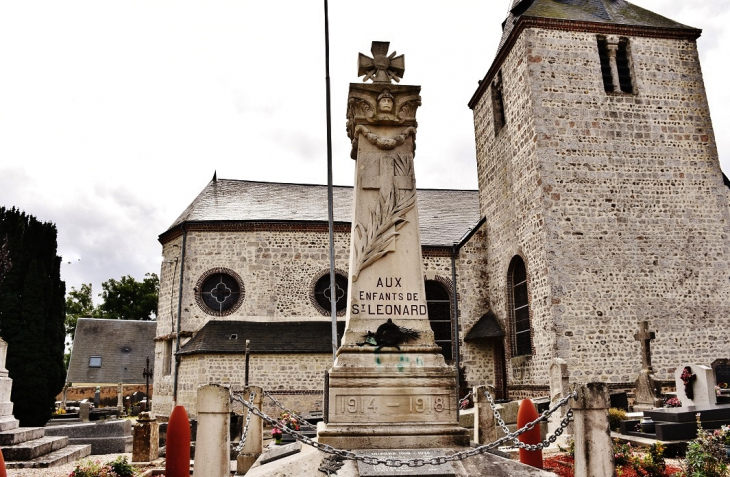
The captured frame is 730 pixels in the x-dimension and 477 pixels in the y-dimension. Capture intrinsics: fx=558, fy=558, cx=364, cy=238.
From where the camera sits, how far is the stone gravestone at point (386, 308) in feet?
17.8

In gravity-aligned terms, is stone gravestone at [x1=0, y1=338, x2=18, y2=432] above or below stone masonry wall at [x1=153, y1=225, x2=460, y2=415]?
below

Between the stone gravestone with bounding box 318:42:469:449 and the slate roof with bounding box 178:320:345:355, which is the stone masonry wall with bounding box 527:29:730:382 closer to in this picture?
the slate roof with bounding box 178:320:345:355

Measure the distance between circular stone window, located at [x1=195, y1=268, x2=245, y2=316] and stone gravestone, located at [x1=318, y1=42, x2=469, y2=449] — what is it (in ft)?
45.1

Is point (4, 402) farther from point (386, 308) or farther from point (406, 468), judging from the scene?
point (406, 468)

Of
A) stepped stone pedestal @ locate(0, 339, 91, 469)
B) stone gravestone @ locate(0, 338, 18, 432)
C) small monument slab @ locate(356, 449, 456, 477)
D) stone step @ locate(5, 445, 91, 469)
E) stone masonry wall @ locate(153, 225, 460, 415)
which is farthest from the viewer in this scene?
stone masonry wall @ locate(153, 225, 460, 415)

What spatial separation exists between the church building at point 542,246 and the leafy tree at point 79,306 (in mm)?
28670

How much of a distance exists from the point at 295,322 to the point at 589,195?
10.2 metres

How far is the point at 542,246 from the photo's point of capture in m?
15.1

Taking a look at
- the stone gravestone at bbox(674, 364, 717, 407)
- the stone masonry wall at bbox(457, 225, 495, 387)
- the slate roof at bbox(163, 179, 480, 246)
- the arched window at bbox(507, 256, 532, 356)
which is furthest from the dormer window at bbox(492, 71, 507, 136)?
the stone gravestone at bbox(674, 364, 717, 407)

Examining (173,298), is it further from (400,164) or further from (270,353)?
(400,164)

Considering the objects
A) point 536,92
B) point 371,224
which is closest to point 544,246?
point 536,92

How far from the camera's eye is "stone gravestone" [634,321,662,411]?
12.8 metres

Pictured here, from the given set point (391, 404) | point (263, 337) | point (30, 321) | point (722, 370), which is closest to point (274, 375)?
point (263, 337)

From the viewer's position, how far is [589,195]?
15422 mm
